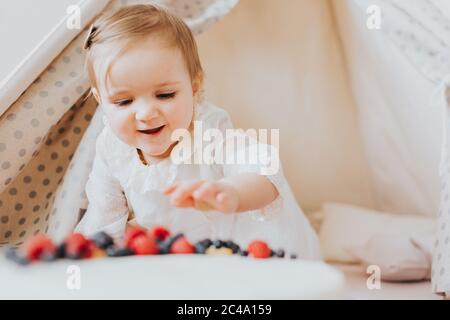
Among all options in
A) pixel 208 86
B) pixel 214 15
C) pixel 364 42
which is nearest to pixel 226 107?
pixel 208 86

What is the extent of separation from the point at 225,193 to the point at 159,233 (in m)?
0.15

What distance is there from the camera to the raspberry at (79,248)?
2.69 ft

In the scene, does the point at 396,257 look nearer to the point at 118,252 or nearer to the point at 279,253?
the point at 279,253

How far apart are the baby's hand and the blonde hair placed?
0.21 metres

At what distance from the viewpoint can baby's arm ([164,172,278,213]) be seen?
77 cm

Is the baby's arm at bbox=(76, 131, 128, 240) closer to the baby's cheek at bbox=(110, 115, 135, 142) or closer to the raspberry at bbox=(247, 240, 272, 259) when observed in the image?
the baby's cheek at bbox=(110, 115, 135, 142)

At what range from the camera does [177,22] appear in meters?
0.91

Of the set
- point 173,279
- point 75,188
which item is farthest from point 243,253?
point 75,188

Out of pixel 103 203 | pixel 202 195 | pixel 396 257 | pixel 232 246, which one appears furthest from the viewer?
pixel 396 257

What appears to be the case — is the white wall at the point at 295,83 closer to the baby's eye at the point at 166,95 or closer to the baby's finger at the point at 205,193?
the baby's eye at the point at 166,95

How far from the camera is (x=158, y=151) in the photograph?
92 centimetres

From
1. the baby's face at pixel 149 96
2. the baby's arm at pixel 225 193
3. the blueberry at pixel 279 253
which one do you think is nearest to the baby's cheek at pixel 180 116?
the baby's face at pixel 149 96

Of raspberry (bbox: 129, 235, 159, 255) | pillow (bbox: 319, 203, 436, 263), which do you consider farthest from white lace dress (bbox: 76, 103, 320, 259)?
pillow (bbox: 319, 203, 436, 263)

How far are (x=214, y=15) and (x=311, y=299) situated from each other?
1.98 feet
